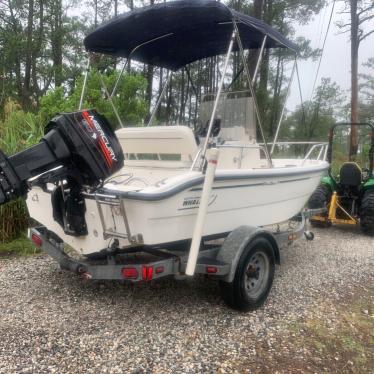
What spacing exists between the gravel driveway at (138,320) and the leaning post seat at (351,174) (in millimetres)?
2305

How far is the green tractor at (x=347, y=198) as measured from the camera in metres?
6.75

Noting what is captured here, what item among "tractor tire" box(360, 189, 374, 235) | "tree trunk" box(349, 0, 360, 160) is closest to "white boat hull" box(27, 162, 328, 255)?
"tractor tire" box(360, 189, 374, 235)

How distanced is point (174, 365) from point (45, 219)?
195 cm

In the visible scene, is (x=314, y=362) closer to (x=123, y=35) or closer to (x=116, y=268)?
(x=116, y=268)

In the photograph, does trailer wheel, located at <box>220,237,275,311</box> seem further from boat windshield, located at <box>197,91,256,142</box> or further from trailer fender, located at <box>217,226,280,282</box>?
boat windshield, located at <box>197,91,256,142</box>

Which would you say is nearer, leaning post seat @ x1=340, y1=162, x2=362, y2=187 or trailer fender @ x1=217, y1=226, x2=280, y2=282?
trailer fender @ x1=217, y1=226, x2=280, y2=282

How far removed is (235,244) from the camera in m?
3.61

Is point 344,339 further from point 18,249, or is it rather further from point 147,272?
point 18,249

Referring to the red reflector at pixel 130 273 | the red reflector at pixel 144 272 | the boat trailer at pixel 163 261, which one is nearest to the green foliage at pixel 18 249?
the boat trailer at pixel 163 261

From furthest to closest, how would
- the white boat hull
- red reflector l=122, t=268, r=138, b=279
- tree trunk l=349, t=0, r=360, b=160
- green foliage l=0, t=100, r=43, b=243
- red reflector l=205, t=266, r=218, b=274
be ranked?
1. tree trunk l=349, t=0, r=360, b=160
2. green foliage l=0, t=100, r=43, b=243
3. red reflector l=205, t=266, r=218, b=274
4. red reflector l=122, t=268, r=138, b=279
5. the white boat hull

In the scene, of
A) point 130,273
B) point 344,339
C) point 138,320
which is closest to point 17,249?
point 138,320

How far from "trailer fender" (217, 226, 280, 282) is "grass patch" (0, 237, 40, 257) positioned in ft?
9.51

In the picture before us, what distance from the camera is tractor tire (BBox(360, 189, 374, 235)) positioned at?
6603 mm

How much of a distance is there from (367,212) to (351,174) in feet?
2.50
